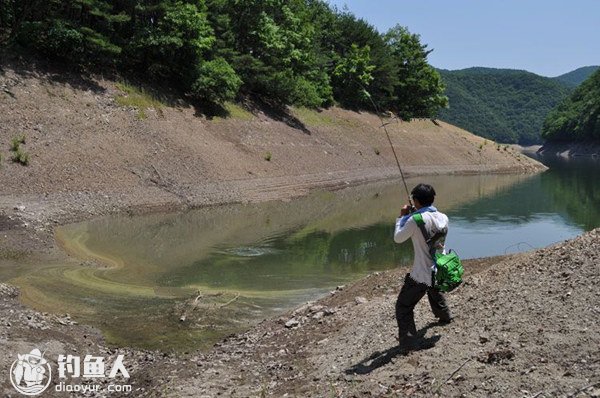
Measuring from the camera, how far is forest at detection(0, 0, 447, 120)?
32.1 metres

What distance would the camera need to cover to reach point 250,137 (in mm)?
38281

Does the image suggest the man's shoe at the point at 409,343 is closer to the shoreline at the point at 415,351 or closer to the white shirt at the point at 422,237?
the shoreline at the point at 415,351

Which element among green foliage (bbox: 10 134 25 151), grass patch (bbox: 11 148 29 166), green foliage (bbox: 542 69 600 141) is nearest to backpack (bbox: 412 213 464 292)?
grass patch (bbox: 11 148 29 166)

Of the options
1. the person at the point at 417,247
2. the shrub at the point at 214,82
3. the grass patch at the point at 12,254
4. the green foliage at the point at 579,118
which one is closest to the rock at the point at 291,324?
the person at the point at 417,247

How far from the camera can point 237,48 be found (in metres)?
46.5

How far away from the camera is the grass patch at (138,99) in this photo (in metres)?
32.1

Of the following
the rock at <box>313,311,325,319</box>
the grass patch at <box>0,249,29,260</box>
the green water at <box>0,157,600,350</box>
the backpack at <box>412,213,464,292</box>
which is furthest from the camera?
the grass patch at <box>0,249,29,260</box>

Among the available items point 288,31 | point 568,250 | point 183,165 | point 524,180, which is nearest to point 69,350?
point 568,250

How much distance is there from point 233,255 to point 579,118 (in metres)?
114

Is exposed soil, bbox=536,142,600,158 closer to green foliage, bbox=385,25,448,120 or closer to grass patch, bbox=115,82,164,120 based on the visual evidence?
green foliage, bbox=385,25,448,120

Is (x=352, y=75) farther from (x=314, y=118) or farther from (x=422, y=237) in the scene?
(x=422, y=237)

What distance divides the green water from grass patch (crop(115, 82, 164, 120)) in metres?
9.21

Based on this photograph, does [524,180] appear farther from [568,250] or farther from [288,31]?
[568,250]

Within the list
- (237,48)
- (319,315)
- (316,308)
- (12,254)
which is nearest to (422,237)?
(319,315)
